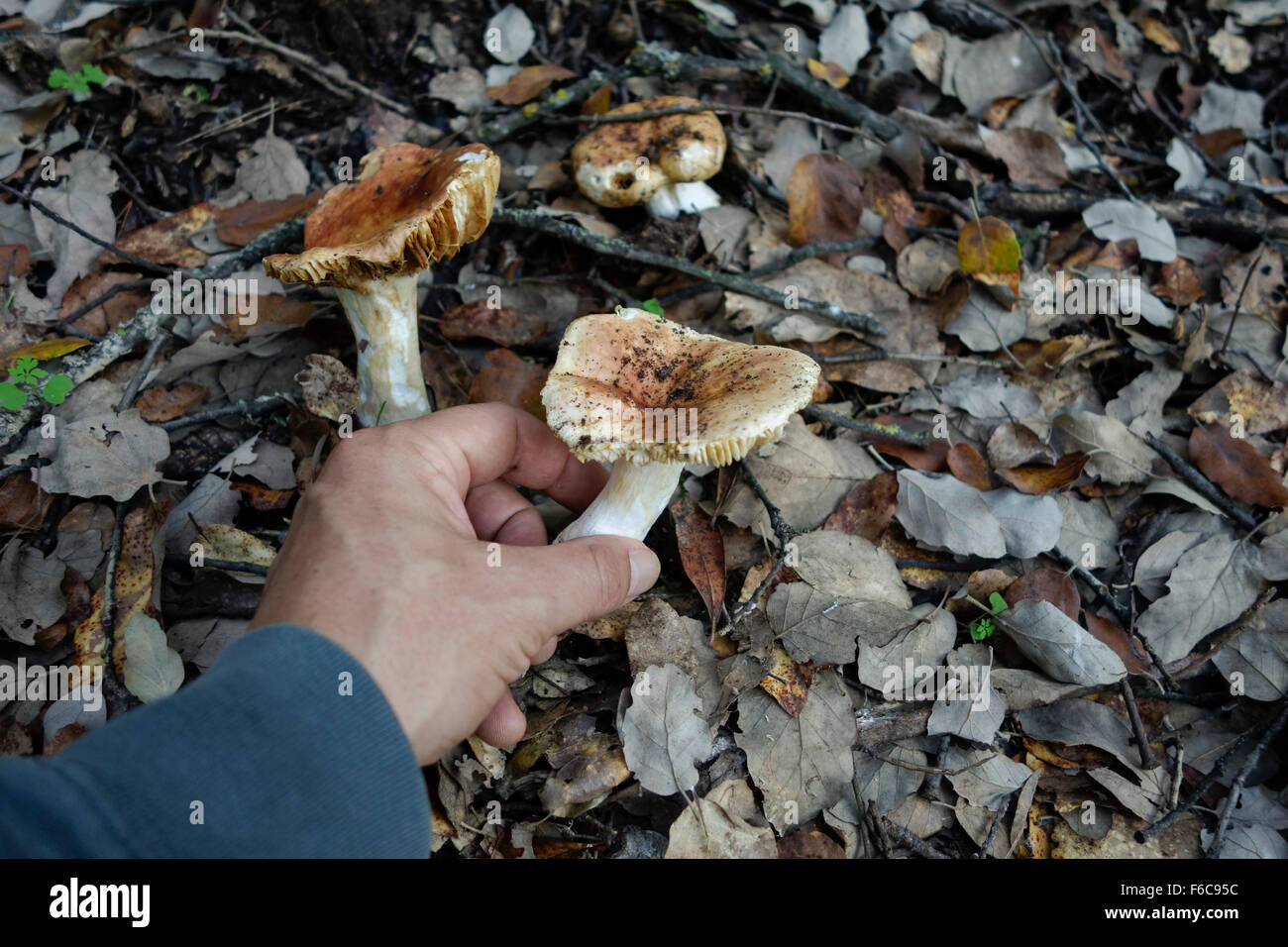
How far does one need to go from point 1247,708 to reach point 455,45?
5.34 metres

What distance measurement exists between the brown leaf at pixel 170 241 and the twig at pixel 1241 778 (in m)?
5.15

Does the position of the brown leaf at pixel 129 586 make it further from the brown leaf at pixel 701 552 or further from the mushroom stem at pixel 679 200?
the mushroom stem at pixel 679 200

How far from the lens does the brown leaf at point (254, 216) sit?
420 cm

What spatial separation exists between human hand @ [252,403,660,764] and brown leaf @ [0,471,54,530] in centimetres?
173

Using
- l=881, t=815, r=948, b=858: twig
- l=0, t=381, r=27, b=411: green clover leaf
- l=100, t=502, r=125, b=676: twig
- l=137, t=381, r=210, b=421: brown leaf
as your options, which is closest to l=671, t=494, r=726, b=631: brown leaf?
l=881, t=815, r=948, b=858: twig

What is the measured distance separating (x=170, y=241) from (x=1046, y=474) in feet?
14.8

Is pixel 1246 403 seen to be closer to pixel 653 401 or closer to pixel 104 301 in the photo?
pixel 653 401

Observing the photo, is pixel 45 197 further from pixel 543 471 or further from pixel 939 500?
pixel 939 500

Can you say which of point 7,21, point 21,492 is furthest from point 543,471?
point 7,21

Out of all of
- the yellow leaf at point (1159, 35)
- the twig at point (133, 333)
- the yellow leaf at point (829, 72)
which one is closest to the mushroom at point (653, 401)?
the twig at point (133, 333)

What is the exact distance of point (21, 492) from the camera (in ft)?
11.3

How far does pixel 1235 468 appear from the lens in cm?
373

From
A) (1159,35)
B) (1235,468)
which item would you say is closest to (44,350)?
(1235,468)
